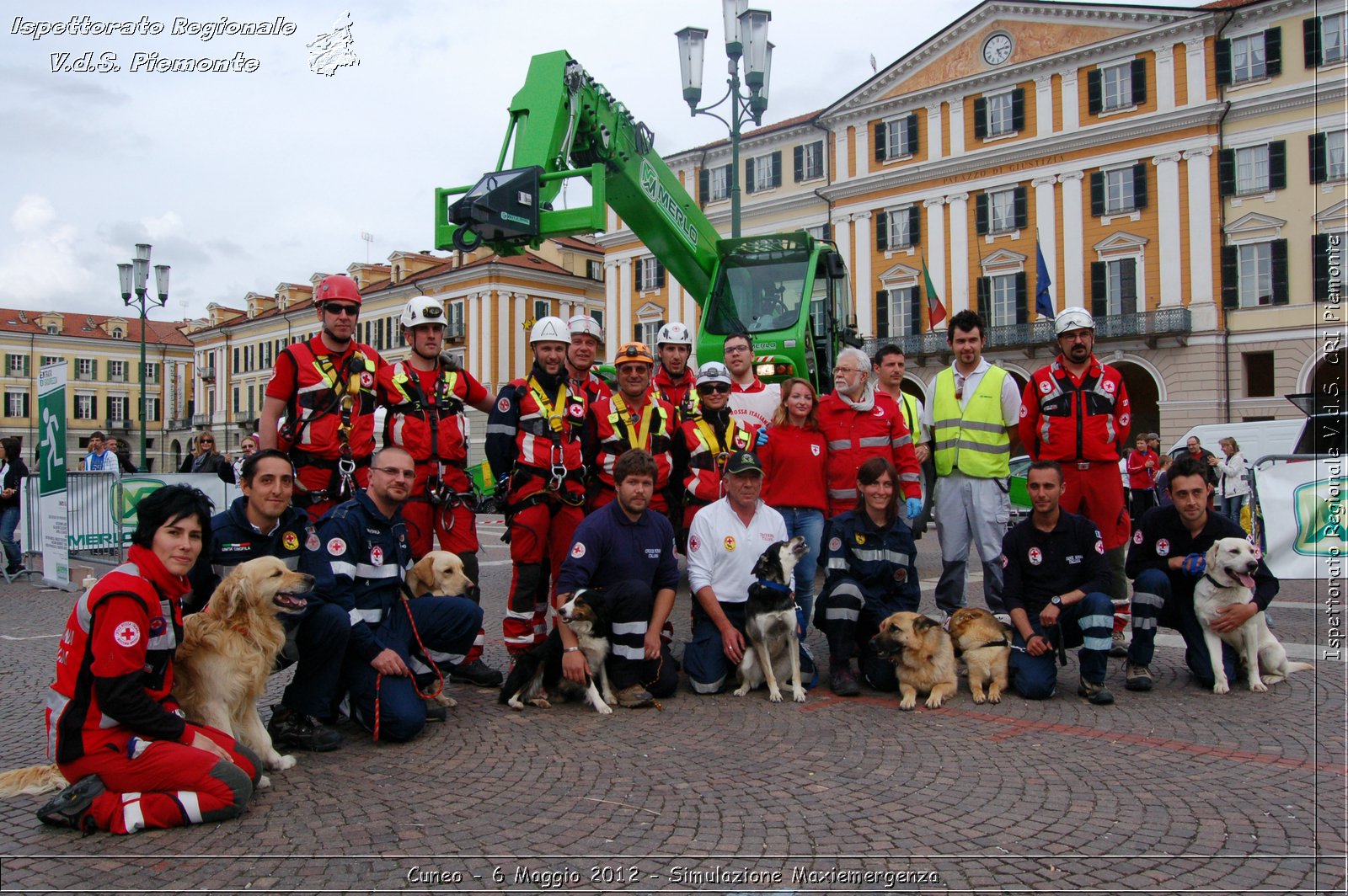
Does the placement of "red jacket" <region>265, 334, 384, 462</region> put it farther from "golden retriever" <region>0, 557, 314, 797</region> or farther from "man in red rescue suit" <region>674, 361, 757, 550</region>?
"man in red rescue suit" <region>674, 361, 757, 550</region>

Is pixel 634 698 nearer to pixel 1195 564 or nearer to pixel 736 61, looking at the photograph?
pixel 1195 564

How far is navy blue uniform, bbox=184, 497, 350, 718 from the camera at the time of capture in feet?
15.2

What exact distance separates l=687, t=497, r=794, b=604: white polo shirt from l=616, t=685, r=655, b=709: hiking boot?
30.3 inches

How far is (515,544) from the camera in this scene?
6238 millimetres

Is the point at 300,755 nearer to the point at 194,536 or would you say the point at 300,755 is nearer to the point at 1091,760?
the point at 194,536

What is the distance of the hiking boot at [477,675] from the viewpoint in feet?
20.3

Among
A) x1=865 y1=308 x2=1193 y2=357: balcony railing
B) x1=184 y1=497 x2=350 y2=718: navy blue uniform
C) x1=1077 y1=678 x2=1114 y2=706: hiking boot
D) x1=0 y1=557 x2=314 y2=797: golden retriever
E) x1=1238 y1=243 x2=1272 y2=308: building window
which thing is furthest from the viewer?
x1=865 y1=308 x2=1193 y2=357: balcony railing

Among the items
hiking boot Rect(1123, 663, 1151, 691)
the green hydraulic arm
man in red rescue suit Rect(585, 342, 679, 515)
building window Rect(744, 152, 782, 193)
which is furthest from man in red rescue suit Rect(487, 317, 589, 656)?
building window Rect(744, 152, 782, 193)

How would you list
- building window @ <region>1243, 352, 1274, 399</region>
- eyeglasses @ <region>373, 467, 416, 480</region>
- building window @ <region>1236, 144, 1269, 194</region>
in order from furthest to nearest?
1. building window @ <region>1243, 352, 1274, 399</region>
2. building window @ <region>1236, 144, 1269, 194</region>
3. eyeglasses @ <region>373, 467, 416, 480</region>

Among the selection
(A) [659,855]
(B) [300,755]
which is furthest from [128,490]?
(A) [659,855]

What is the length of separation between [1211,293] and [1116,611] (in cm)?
3263

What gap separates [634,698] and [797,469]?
2088 mm

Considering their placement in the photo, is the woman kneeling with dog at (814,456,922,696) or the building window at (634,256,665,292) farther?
the building window at (634,256,665,292)

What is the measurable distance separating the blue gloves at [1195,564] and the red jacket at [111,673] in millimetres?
5551
